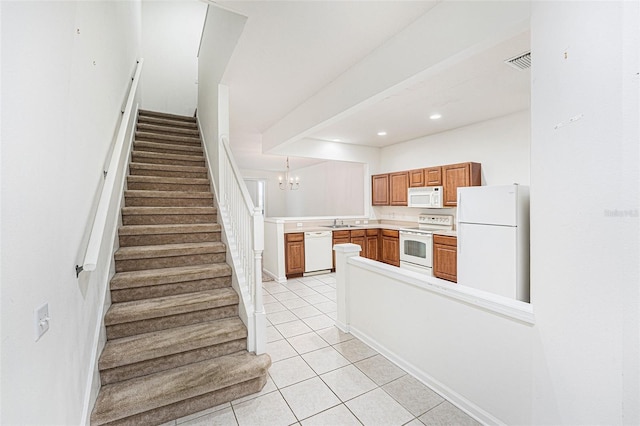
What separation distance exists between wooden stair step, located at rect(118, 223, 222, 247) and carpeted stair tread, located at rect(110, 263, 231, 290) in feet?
1.32

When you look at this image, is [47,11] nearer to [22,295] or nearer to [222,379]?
[22,295]

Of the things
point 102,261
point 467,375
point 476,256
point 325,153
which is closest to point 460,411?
point 467,375

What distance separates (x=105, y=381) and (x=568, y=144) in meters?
3.01

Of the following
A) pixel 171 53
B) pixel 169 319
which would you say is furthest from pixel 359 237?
pixel 171 53

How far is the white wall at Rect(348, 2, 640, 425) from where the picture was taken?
3.08ft

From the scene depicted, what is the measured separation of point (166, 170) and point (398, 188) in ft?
14.1

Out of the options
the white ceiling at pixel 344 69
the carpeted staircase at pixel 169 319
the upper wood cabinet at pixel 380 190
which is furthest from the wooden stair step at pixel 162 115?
the upper wood cabinet at pixel 380 190

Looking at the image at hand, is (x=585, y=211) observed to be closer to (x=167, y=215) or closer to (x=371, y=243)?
(x=167, y=215)

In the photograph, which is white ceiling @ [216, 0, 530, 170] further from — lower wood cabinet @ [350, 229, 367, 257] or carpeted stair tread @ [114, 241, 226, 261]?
lower wood cabinet @ [350, 229, 367, 257]

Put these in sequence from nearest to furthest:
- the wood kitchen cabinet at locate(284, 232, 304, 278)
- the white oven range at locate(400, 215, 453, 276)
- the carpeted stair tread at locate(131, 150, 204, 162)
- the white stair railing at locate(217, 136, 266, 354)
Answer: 1. the white stair railing at locate(217, 136, 266, 354)
2. the carpeted stair tread at locate(131, 150, 204, 162)
3. the white oven range at locate(400, 215, 453, 276)
4. the wood kitchen cabinet at locate(284, 232, 304, 278)

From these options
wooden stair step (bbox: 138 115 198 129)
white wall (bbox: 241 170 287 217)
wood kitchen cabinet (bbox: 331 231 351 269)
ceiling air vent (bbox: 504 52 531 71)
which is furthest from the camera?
white wall (bbox: 241 170 287 217)

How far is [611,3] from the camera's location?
0.97m

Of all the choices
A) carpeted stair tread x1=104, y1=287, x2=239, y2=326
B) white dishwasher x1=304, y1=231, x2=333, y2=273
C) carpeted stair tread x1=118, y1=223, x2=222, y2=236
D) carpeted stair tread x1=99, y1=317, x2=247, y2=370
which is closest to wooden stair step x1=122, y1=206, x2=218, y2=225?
carpeted stair tread x1=118, y1=223, x2=222, y2=236

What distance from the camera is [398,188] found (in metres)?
5.86
